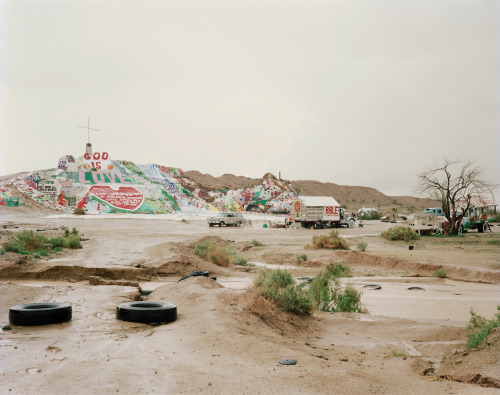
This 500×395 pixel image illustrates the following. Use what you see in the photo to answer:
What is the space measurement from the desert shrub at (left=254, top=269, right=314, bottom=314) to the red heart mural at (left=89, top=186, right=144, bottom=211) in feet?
222

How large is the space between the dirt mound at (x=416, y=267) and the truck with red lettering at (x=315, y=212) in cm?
2685

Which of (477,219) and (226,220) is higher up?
(477,219)

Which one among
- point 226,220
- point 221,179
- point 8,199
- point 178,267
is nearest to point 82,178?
point 8,199

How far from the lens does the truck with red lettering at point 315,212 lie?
5175cm

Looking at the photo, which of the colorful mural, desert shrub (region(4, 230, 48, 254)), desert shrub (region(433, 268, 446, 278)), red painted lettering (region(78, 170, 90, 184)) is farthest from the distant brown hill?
desert shrub (region(433, 268, 446, 278))

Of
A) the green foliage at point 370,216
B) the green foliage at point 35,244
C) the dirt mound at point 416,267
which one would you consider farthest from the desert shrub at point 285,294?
the green foliage at point 370,216

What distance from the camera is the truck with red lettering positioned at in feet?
170

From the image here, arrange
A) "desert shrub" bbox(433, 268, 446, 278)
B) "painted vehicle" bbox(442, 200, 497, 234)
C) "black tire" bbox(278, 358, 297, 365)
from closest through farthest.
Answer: "black tire" bbox(278, 358, 297, 365)
"desert shrub" bbox(433, 268, 446, 278)
"painted vehicle" bbox(442, 200, 497, 234)

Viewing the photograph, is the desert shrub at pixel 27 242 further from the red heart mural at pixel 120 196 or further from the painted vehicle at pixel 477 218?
the red heart mural at pixel 120 196

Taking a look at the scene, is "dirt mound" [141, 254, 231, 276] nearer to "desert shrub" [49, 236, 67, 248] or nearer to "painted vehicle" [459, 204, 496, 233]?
"desert shrub" [49, 236, 67, 248]

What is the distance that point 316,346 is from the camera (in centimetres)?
796

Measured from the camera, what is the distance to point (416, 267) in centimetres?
2066

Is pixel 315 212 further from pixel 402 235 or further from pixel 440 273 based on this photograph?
pixel 440 273

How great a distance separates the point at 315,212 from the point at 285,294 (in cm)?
4189
